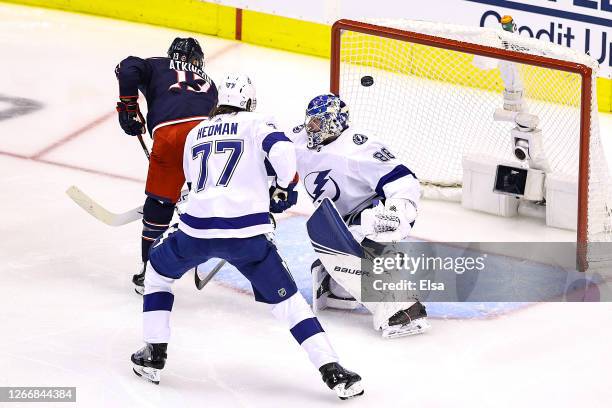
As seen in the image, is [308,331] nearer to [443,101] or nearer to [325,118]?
[325,118]

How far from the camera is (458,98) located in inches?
280

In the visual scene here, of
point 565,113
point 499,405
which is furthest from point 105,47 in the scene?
point 499,405

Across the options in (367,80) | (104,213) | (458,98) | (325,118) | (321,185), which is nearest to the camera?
(325,118)

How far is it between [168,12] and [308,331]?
15.7 ft

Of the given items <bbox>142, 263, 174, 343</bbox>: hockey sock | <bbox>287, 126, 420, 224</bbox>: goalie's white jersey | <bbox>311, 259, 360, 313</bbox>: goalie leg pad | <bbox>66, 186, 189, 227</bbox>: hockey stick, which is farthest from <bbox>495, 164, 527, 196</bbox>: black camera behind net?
<bbox>142, 263, 174, 343</bbox>: hockey sock

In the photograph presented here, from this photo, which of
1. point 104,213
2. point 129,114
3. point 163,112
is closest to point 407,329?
point 163,112

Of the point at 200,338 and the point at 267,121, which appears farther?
the point at 200,338

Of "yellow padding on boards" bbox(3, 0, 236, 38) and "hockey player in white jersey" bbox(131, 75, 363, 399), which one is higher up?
"yellow padding on boards" bbox(3, 0, 236, 38)

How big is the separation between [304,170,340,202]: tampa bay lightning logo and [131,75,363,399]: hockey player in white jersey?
53cm

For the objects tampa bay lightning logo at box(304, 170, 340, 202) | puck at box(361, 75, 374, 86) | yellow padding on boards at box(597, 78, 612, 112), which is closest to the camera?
tampa bay lightning logo at box(304, 170, 340, 202)

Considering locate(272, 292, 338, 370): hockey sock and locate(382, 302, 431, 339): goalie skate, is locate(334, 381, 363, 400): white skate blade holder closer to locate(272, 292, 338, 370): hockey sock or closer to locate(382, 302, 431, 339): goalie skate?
locate(272, 292, 338, 370): hockey sock

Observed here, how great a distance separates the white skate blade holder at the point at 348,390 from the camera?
188 inches

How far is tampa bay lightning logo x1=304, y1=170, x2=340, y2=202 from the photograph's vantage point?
5371 millimetres

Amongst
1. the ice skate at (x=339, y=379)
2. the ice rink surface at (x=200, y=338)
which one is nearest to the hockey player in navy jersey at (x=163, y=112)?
the ice rink surface at (x=200, y=338)
